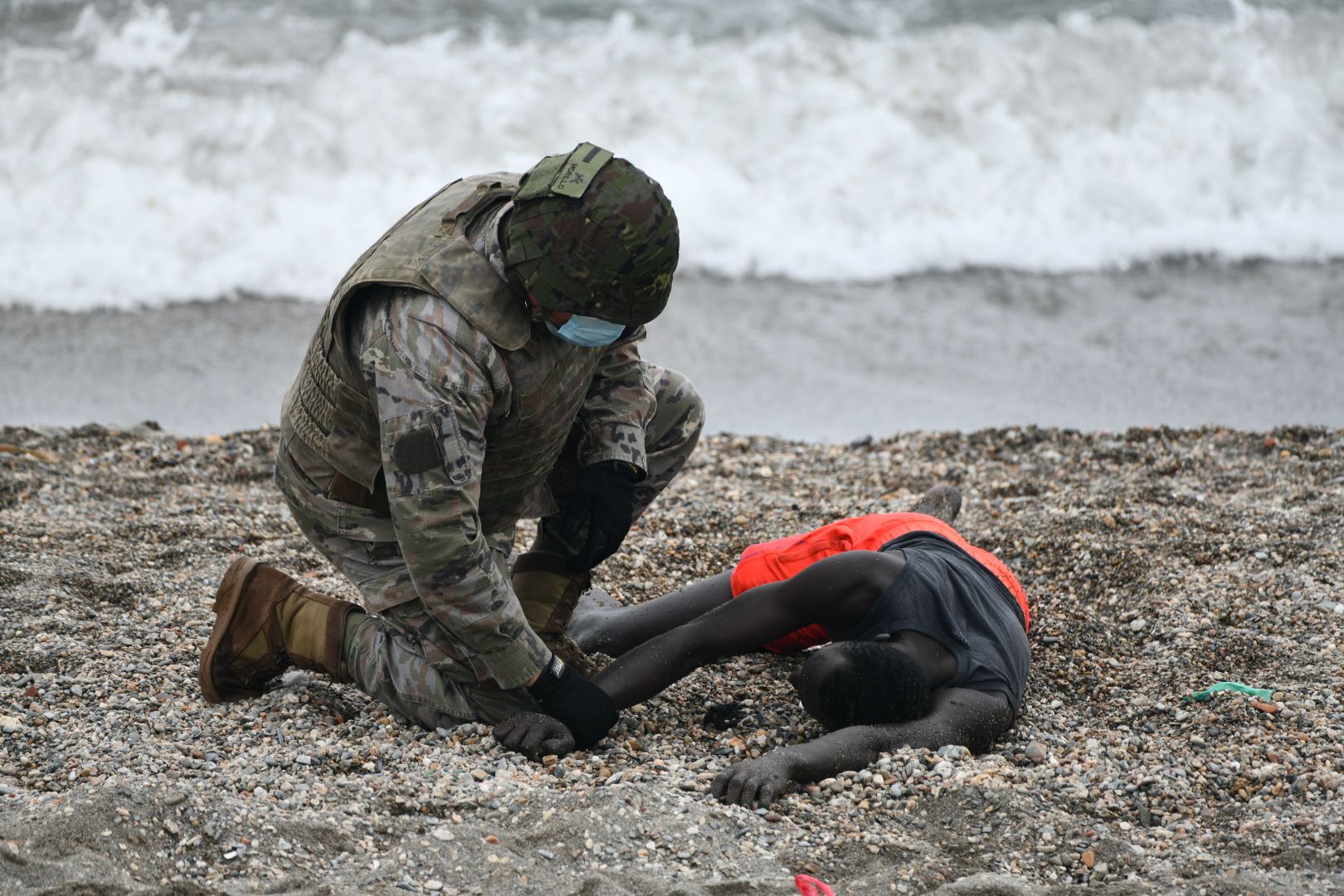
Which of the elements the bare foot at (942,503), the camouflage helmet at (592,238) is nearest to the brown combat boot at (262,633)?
the camouflage helmet at (592,238)

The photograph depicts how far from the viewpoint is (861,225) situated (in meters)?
9.34

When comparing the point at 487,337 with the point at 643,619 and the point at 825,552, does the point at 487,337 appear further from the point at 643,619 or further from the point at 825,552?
the point at 825,552

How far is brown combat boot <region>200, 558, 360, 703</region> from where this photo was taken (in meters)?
3.54

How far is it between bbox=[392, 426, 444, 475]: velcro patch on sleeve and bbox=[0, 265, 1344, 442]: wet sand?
3.52 m

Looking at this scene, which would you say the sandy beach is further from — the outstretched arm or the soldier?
the soldier

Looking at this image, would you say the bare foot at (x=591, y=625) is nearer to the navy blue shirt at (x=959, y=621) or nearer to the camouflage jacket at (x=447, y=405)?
the camouflage jacket at (x=447, y=405)

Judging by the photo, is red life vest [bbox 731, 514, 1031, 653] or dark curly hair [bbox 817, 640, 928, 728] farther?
red life vest [bbox 731, 514, 1031, 653]

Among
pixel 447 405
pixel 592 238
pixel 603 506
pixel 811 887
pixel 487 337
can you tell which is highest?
pixel 592 238

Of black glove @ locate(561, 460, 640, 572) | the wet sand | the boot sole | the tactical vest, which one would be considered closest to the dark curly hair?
black glove @ locate(561, 460, 640, 572)

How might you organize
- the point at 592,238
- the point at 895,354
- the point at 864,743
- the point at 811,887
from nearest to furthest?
1. the point at 811,887
2. the point at 592,238
3. the point at 864,743
4. the point at 895,354

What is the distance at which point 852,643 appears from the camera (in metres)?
3.46

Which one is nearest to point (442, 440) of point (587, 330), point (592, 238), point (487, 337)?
point (487, 337)

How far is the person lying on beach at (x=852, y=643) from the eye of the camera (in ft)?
10.8

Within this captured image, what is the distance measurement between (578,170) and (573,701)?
1253mm
